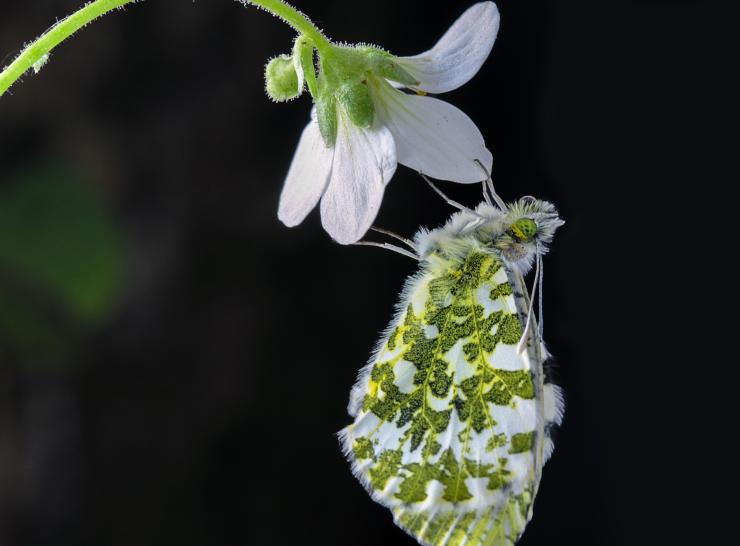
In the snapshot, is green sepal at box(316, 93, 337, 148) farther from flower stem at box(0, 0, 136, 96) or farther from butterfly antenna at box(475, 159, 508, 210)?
flower stem at box(0, 0, 136, 96)

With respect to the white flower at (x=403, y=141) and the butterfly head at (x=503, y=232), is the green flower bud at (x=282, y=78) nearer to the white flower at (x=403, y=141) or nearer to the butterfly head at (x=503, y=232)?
the white flower at (x=403, y=141)

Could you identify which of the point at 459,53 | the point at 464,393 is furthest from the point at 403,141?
the point at 464,393

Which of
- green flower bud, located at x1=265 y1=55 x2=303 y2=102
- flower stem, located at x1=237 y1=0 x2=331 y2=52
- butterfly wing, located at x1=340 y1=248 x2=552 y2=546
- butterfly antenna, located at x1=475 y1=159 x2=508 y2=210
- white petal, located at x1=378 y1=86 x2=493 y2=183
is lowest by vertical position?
butterfly wing, located at x1=340 y1=248 x2=552 y2=546

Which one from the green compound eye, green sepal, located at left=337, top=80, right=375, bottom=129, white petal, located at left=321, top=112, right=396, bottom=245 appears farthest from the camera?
the green compound eye

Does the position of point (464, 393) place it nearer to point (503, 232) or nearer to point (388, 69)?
point (503, 232)

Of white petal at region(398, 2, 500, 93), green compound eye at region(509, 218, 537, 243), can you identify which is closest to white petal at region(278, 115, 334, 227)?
white petal at region(398, 2, 500, 93)

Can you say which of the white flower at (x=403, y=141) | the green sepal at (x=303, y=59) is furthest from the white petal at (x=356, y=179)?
the green sepal at (x=303, y=59)
